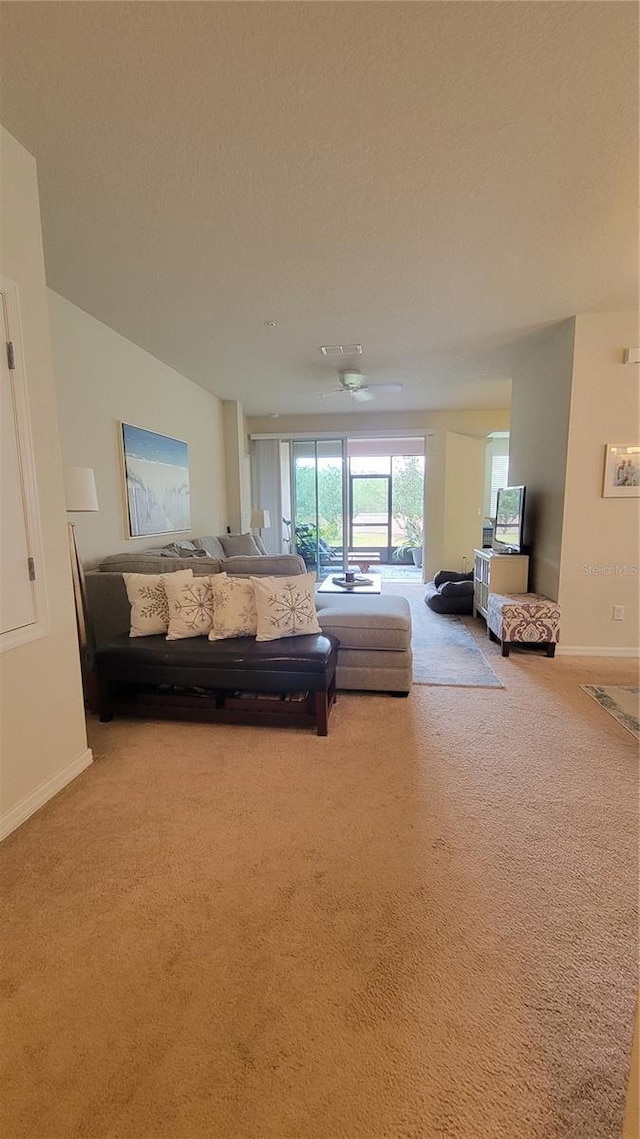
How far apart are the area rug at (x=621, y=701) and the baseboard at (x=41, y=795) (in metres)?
2.90

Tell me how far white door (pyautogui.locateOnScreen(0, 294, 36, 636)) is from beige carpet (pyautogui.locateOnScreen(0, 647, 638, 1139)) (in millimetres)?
896

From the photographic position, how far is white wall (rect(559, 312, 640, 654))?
345cm

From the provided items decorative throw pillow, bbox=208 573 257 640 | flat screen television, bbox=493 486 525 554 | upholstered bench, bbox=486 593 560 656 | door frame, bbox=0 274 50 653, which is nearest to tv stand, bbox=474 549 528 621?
flat screen television, bbox=493 486 525 554

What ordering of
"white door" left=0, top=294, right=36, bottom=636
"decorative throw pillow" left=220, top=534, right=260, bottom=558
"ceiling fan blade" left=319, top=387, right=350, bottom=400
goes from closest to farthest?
"white door" left=0, top=294, right=36, bottom=636, "decorative throw pillow" left=220, top=534, right=260, bottom=558, "ceiling fan blade" left=319, top=387, right=350, bottom=400

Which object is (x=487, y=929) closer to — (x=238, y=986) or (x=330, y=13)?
(x=238, y=986)

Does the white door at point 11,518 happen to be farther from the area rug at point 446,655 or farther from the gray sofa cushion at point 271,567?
the area rug at point 446,655

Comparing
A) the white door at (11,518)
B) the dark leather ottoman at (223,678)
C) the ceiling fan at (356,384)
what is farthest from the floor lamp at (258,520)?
the white door at (11,518)

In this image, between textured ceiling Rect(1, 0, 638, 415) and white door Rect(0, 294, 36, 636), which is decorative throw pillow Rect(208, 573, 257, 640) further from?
textured ceiling Rect(1, 0, 638, 415)

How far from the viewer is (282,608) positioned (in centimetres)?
271

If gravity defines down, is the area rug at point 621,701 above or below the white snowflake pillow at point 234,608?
below

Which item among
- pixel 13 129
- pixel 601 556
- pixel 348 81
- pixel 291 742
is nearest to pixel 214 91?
pixel 348 81

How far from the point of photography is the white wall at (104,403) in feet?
10.2

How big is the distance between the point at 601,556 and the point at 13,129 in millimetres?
4261

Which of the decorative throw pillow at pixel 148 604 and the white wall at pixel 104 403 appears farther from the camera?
the white wall at pixel 104 403
